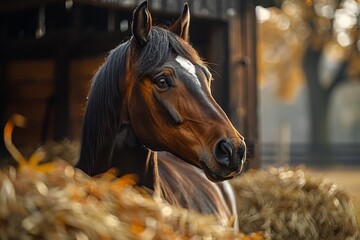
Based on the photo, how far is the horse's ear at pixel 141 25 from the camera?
12.6ft

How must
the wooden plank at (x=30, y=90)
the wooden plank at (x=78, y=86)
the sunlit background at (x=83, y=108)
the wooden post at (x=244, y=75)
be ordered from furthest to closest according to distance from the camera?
the wooden plank at (x=30, y=90), the wooden plank at (x=78, y=86), the wooden post at (x=244, y=75), the sunlit background at (x=83, y=108)

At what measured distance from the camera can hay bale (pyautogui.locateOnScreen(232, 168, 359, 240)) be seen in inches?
215

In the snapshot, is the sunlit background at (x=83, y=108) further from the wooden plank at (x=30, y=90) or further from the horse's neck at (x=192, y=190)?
the horse's neck at (x=192, y=190)

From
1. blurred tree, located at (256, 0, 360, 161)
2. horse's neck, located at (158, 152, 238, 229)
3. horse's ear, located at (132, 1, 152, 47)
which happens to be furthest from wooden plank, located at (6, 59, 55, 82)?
blurred tree, located at (256, 0, 360, 161)

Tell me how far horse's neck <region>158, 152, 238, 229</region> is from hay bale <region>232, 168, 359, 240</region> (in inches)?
10.8

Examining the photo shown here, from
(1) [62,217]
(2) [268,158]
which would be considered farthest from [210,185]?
(2) [268,158]

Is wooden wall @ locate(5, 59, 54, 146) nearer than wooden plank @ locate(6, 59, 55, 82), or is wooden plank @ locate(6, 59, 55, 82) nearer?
wooden wall @ locate(5, 59, 54, 146)

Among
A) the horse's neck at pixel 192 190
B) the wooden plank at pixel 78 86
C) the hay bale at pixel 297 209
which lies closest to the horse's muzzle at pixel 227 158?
the horse's neck at pixel 192 190

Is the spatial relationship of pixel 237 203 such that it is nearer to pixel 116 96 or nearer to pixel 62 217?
pixel 116 96

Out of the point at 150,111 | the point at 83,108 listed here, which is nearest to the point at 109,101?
the point at 150,111

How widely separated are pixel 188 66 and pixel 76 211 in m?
1.83

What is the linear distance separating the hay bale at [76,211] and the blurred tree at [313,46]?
879 inches

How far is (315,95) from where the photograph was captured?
30.2m

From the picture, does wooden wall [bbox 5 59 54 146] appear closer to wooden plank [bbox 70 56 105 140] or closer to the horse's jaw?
wooden plank [bbox 70 56 105 140]
